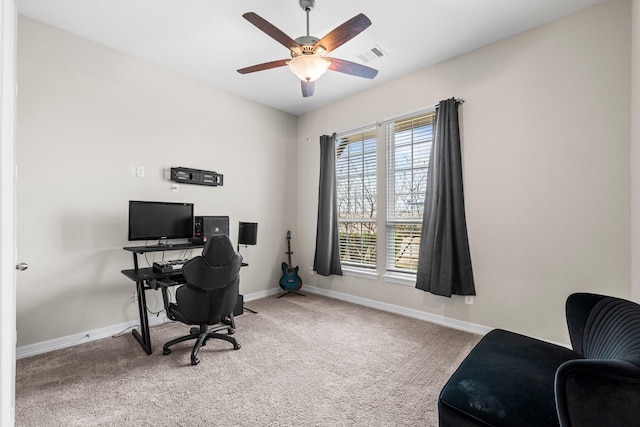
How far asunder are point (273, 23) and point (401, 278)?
3.12m

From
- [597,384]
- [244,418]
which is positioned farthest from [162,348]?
[597,384]

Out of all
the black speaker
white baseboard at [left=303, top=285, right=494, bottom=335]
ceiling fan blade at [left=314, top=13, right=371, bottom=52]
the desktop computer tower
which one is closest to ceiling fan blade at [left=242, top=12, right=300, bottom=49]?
ceiling fan blade at [left=314, top=13, right=371, bottom=52]

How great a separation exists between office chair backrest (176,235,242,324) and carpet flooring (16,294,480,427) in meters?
0.42

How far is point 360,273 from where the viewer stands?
407 cm

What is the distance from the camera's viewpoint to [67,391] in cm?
203

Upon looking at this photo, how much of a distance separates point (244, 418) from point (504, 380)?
146cm

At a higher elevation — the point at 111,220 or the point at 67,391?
the point at 111,220

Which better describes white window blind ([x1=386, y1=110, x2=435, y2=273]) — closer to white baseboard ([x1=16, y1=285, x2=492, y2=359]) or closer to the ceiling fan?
white baseboard ([x1=16, y1=285, x2=492, y2=359])

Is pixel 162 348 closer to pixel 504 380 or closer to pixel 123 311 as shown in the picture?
pixel 123 311

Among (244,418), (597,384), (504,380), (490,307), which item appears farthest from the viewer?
(490,307)

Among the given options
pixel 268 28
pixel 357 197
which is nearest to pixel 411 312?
pixel 357 197

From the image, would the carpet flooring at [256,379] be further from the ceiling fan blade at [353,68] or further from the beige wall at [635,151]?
the ceiling fan blade at [353,68]

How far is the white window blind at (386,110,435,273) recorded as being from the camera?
11.6ft

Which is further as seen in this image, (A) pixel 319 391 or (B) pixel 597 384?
(A) pixel 319 391
